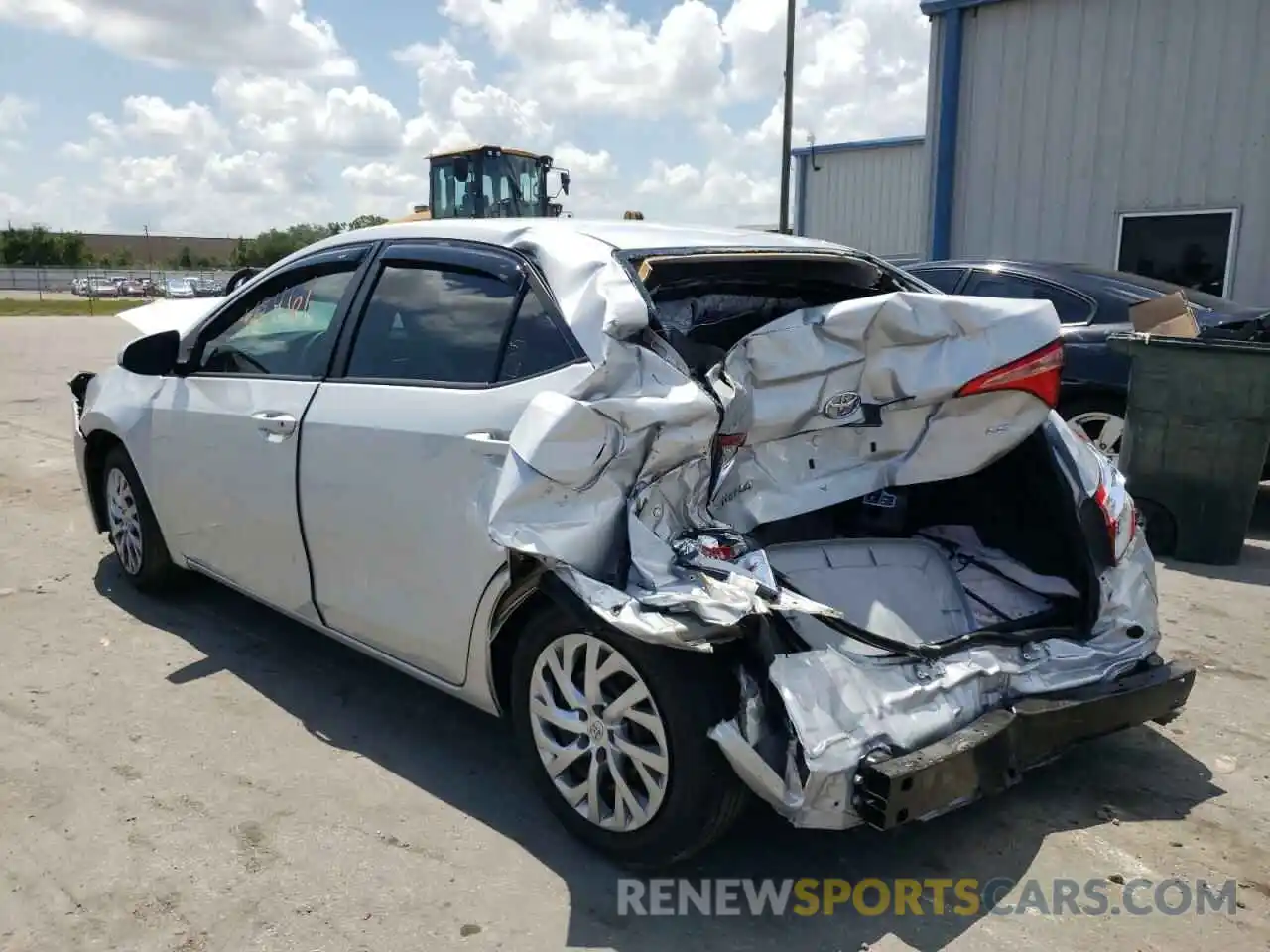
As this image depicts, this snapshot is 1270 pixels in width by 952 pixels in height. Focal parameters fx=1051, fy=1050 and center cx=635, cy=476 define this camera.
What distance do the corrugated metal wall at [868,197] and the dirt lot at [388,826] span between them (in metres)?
14.9

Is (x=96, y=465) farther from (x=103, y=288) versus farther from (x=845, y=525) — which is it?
(x=103, y=288)

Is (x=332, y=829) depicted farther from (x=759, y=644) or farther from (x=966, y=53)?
(x=966, y=53)

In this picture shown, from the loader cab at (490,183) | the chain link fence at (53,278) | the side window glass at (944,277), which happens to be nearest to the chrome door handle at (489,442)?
the side window glass at (944,277)

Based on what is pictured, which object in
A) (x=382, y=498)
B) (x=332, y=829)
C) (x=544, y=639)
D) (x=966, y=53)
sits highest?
(x=966, y=53)

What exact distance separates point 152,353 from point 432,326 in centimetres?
169

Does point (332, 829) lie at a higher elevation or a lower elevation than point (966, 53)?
lower

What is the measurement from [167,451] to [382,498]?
1668mm

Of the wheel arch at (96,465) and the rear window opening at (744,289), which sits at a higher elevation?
the rear window opening at (744,289)

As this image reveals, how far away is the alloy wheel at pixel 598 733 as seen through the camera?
8.89 ft

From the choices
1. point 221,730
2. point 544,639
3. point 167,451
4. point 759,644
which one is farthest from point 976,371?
point 167,451

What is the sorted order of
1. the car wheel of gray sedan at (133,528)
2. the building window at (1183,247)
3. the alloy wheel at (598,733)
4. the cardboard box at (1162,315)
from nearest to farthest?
the alloy wheel at (598,733), the car wheel of gray sedan at (133,528), the cardboard box at (1162,315), the building window at (1183,247)

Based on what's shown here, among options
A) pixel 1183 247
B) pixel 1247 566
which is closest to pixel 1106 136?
pixel 1183 247

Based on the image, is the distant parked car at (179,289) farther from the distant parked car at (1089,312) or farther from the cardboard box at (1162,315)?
the cardboard box at (1162,315)

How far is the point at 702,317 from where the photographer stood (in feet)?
11.7
